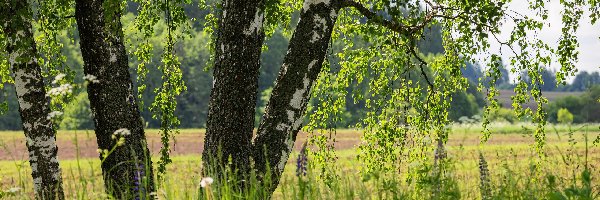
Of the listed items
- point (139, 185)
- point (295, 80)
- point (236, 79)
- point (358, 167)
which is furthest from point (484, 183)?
point (358, 167)

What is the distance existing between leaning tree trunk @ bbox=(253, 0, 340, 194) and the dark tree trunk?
37 cm

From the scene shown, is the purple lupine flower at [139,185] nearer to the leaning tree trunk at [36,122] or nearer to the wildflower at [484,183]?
the wildflower at [484,183]

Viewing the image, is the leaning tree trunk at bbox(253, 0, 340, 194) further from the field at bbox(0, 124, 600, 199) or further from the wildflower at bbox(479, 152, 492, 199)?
the wildflower at bbox(479, 152, 492, 199)

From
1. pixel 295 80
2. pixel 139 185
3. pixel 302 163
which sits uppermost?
pixel 295 80

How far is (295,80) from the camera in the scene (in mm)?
8055

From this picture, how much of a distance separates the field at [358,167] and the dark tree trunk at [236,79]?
1.39 ft

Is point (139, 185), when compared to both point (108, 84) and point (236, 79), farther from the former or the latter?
point (108, 84)

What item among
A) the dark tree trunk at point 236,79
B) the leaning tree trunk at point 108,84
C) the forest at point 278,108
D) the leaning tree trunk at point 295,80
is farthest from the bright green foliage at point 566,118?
the leaning tree trunk at point 108,84

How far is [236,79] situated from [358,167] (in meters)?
5.25

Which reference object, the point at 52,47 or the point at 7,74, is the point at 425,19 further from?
the point at 7,74

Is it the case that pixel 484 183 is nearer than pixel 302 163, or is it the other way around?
pixel 302 163

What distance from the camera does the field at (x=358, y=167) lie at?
16.3 ft

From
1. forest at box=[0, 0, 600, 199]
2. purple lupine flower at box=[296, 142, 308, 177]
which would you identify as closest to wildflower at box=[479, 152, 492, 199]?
forest at box=[0, 0, 600, 199]

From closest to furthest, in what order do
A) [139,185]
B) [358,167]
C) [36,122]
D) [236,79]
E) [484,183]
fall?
[484,183] → [139,185] → [236,79] → [36,122] → [358,167]
